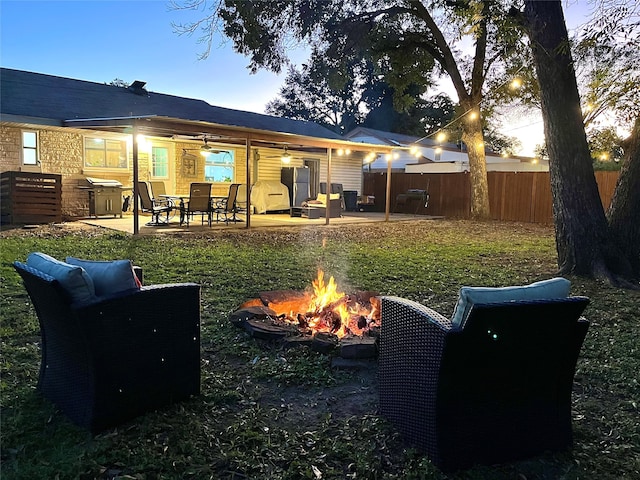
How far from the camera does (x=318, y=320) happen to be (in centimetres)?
392

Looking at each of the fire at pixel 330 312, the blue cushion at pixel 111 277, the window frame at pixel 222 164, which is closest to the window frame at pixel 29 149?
the window frame at pixel 222 164

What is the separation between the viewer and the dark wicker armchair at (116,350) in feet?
7.40

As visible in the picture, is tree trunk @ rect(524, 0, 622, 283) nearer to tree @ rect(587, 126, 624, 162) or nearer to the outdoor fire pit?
the outdoor fire pit

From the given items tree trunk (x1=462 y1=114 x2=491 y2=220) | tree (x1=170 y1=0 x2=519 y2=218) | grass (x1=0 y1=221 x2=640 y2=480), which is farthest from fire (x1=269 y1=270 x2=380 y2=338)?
tree trunk (x1=462 y1=114 x2=491 y2=220)

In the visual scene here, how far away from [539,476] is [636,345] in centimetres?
235

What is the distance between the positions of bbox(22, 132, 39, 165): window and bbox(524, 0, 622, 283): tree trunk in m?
11.4

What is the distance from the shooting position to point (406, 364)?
91.9 inches

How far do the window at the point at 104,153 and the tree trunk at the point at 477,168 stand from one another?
36.0 feet

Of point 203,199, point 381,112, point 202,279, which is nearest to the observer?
point 202,279

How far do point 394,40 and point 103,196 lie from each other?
34.6 ft

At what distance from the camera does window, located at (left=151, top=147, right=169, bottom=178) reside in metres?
14.2

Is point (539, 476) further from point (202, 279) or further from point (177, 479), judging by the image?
point (202, 279)

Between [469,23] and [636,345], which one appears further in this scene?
[469,23]

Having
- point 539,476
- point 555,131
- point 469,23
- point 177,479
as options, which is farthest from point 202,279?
point 469,23
